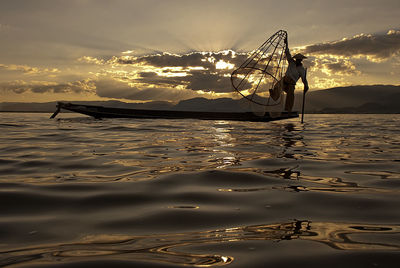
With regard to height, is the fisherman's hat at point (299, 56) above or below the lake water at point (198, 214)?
above

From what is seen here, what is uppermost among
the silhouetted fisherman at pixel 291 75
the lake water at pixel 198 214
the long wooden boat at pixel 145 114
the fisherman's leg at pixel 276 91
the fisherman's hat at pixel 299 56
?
the fisherman's hat at pixel 299 56

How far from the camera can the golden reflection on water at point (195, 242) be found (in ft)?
7.27

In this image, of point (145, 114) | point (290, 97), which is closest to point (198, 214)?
point (290, 97)

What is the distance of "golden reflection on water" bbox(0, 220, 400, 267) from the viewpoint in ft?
A: 7.27

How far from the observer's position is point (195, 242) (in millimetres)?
2545

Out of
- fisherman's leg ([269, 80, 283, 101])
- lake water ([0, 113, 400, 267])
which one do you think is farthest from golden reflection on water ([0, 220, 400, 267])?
fisherman's leg ([269, 80, 283, 101])

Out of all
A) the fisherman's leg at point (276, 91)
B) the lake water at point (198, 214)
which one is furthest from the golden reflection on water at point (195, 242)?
the fisherman's leg at point (276, 91)

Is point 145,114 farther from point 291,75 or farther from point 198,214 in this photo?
point 198,214

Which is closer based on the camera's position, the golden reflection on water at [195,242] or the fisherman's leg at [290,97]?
the golden reflection on water at [195,242]

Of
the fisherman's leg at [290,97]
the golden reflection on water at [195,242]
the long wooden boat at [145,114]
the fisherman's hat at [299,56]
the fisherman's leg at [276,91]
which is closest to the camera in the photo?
the golden reflection on water at [195,242]

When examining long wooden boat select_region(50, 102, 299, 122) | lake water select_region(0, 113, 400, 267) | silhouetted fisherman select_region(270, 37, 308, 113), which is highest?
silhouetted fisherman select_region(270, 37, 308, 113)

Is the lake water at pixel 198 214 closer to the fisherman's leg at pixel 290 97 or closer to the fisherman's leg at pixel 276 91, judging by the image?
the fisherman's leg at pixel 276 91

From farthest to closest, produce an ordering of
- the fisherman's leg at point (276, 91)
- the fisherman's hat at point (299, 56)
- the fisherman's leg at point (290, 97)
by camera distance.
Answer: the fisherman's hat at point (299, 56)
the fisherman's leg at point (290, 97)
the fisherman's leg at point (276, 91)

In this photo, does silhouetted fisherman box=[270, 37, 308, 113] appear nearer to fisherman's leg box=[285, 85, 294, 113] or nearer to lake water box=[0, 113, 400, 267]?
fisherman's leg box=[285, 85, 294, 113]
